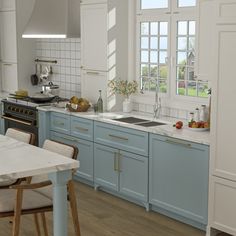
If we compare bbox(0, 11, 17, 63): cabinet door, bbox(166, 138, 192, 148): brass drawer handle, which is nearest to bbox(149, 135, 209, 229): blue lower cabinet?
bbox(166, 138, 192, 148): brass drawer handle

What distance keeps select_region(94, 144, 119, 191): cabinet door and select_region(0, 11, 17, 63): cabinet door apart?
2450 millimetres

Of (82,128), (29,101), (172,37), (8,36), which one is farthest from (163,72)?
(8,36)

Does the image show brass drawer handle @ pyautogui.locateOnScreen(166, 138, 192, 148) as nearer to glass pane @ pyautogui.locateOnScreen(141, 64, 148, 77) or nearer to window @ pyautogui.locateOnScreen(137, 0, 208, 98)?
window @ pyautogui.locateOnScreen(137, 0, 208, 98)

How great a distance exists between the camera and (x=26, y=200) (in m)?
3.59

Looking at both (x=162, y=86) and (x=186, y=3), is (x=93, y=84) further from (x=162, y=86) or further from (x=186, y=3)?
(x=186, y=3)

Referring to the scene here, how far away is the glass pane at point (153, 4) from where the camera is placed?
17.9 ft

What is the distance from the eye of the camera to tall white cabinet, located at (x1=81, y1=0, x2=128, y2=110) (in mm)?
5672

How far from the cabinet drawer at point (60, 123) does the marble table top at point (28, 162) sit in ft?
6.71

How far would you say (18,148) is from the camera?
3803mm

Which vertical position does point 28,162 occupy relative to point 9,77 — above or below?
below

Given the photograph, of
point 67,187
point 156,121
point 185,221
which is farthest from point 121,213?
point 67,187

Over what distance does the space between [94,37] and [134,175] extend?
5.76 ft

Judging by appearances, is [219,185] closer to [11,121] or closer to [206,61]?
[206,61]

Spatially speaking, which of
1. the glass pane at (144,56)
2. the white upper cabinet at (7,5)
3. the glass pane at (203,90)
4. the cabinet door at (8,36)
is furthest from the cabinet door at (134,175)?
the white upper cabinet at (7,5)
